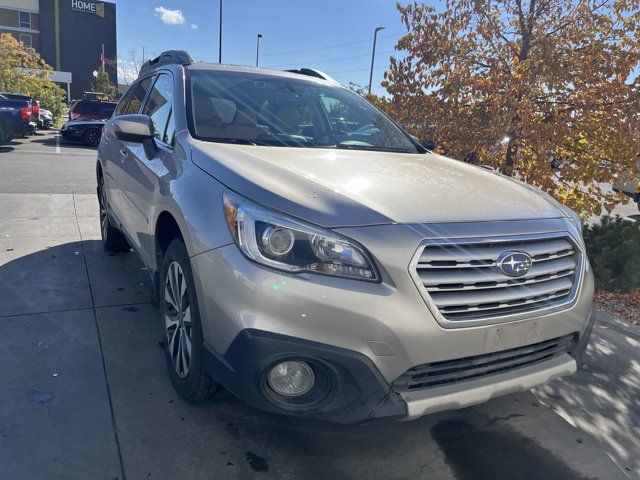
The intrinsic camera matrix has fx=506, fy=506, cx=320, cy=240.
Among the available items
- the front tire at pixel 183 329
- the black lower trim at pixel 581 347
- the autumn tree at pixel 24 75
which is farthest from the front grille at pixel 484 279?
the autumn tree at pixel 24 75

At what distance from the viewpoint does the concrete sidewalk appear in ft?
7.34

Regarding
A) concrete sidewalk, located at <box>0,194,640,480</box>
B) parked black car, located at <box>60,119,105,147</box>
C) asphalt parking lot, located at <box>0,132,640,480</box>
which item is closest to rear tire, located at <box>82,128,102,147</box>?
parked black car, located at <box>60,119,105,147</box>

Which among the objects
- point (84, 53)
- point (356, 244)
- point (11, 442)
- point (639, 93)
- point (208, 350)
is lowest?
point (11, 442)

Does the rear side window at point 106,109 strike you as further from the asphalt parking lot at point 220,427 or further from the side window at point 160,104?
the asphalt parking lot at point 220,427

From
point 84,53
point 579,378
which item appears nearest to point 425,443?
point 579,378

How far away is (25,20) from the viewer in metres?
52.4

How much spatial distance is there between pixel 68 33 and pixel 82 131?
45509mm

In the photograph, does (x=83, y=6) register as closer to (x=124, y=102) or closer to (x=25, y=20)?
(x=25, y=20)

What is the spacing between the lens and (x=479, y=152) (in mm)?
5273

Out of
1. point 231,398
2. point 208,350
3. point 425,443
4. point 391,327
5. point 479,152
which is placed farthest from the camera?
point 479,152

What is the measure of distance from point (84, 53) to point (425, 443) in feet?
209

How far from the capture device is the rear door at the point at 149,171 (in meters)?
2.95

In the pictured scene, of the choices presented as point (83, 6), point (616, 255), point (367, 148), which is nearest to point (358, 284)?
point (367, 148)

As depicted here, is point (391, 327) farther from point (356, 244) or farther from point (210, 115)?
point (210, 115)
